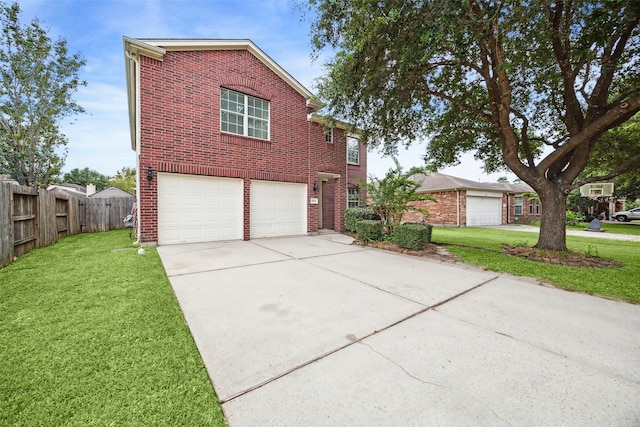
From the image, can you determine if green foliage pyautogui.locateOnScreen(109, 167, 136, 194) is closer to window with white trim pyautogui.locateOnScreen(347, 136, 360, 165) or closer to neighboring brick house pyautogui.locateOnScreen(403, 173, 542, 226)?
window with white trim pyautogui.locateOnScreen(347, 136, 360, 165)

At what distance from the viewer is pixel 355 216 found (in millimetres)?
11367

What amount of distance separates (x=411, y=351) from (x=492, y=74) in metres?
8.19

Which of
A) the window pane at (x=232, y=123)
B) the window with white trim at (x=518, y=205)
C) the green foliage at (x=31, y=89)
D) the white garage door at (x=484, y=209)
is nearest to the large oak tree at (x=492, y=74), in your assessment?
the window pane at (x=232, y=123)

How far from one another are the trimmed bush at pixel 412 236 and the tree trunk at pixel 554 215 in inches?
119

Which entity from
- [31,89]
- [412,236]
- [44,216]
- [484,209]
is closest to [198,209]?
[44,216]

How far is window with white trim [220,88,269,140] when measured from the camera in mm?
8719

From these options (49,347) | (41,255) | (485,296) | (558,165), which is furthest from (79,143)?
(558,165)

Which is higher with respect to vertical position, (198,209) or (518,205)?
(518,205)

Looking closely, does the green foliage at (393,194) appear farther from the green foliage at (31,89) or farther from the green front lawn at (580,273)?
the green foliage at (31,89)

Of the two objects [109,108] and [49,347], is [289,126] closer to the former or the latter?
[49,347]

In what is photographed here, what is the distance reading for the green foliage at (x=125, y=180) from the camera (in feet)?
119

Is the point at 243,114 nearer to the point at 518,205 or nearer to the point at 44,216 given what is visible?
the point at 44,216

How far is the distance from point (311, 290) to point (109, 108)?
1727 cm

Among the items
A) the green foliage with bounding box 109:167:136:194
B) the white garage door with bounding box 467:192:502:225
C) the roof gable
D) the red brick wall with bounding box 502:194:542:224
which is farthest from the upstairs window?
the green foliage with bounding box 109:167:136:194
